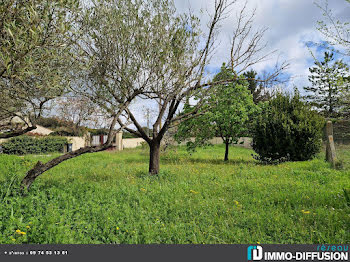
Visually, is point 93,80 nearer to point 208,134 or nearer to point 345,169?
point 208,134

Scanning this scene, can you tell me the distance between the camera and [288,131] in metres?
13.2

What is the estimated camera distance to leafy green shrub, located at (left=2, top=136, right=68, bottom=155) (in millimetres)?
20578

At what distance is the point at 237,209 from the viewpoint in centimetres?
548

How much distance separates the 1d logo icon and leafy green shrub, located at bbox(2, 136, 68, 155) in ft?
74.2

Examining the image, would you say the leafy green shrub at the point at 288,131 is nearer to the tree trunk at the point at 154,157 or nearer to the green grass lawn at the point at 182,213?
the green grass lawn at the point at 182,213

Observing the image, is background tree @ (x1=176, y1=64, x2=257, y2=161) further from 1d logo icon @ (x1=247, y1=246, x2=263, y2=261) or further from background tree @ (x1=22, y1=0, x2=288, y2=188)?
1d logo icon @ (x1=247, y1=246, x2=263, y2=261)

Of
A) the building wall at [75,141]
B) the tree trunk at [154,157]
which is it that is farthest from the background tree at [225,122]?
the building wall at [75,141]

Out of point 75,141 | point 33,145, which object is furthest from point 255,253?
point 75,141

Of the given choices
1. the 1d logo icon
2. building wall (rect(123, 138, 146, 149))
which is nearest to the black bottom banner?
the 1d logo icon

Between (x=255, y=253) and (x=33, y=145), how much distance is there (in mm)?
22956

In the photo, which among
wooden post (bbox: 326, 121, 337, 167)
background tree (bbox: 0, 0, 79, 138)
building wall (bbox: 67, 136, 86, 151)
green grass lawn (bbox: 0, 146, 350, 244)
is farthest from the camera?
building wall (bbox: 67, 136, 86, 151)

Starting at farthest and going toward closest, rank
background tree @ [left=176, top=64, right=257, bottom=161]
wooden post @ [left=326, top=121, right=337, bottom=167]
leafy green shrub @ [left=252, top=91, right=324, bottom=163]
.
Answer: background tree @ [left=176, top=64, right=257, bottom=161]
leafy green shrub @ [left=252, top=91, right=324, bottom=163]
wooden post @ [left=326, top=121, right=337, bottom=167]

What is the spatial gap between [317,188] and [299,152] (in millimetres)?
6832

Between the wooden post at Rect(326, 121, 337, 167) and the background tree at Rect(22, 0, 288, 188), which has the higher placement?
the background tree at Rect(22, 0, 288, 188)
